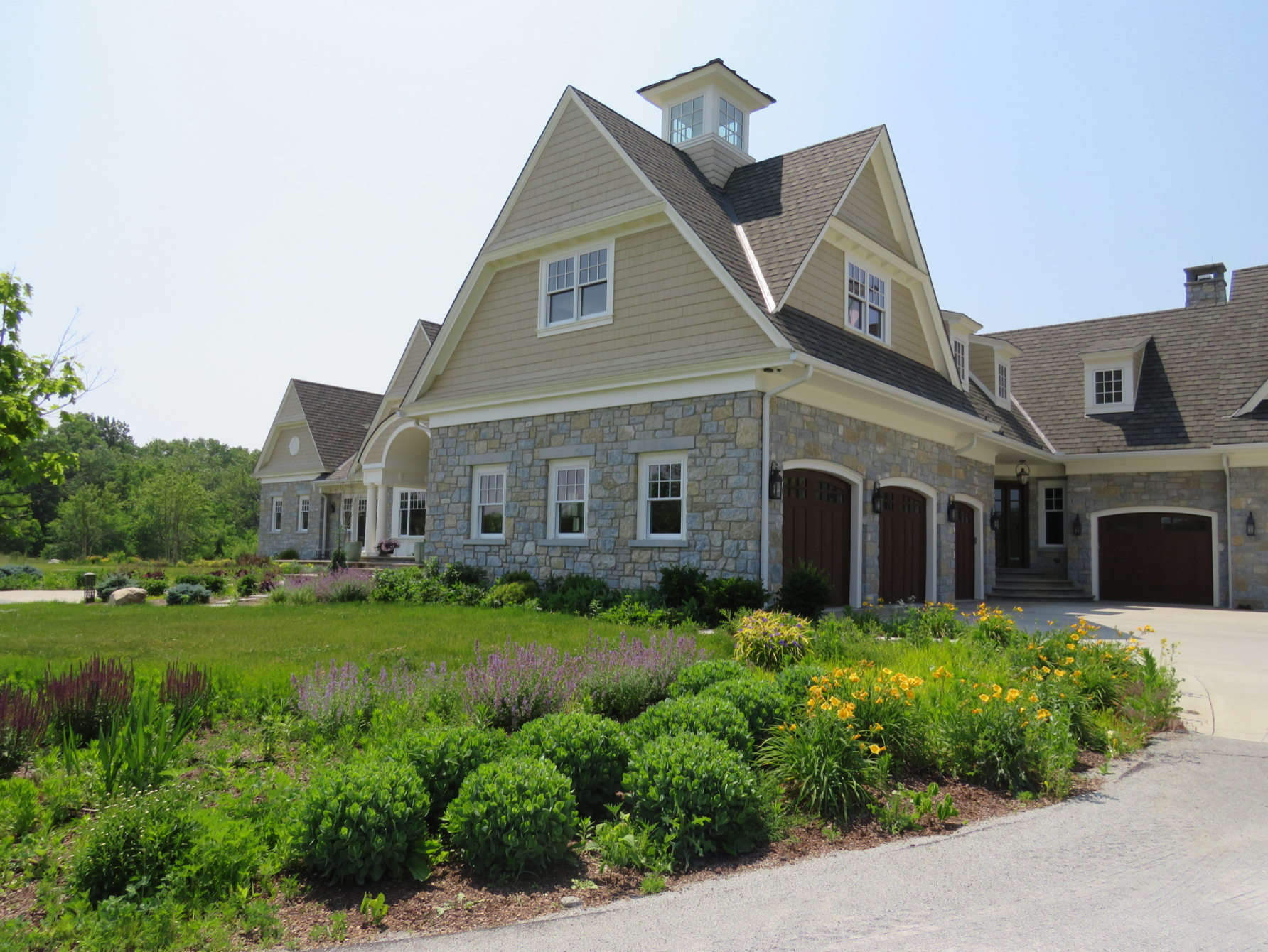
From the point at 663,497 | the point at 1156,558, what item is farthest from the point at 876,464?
the point at 1156,558

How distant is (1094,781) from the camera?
6012 mm

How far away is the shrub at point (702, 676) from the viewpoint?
6727 mm

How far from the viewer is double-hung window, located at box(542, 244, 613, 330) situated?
15.1 metres

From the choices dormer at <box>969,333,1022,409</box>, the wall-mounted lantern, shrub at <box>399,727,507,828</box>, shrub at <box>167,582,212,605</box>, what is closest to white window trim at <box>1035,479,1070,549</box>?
dormer at <box>969,333,1022,409</box>

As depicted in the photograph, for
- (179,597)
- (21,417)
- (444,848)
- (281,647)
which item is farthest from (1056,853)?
(179,597)

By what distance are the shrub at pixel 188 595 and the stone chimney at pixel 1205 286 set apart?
25.6 metres

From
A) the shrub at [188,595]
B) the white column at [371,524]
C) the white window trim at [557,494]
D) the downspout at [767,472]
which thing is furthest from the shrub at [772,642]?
the white column at [371,524]

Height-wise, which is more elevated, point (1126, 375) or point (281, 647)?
point (1126, 375)

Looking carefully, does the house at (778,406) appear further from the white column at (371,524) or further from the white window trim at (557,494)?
the white column at (371,524)

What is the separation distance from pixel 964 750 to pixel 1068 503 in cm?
1781

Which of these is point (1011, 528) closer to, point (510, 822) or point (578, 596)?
point (578, 596)

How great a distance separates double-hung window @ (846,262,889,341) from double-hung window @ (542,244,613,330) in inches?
166

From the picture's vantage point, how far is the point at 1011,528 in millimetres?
22422

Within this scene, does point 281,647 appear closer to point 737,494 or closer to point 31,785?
point 31,785
